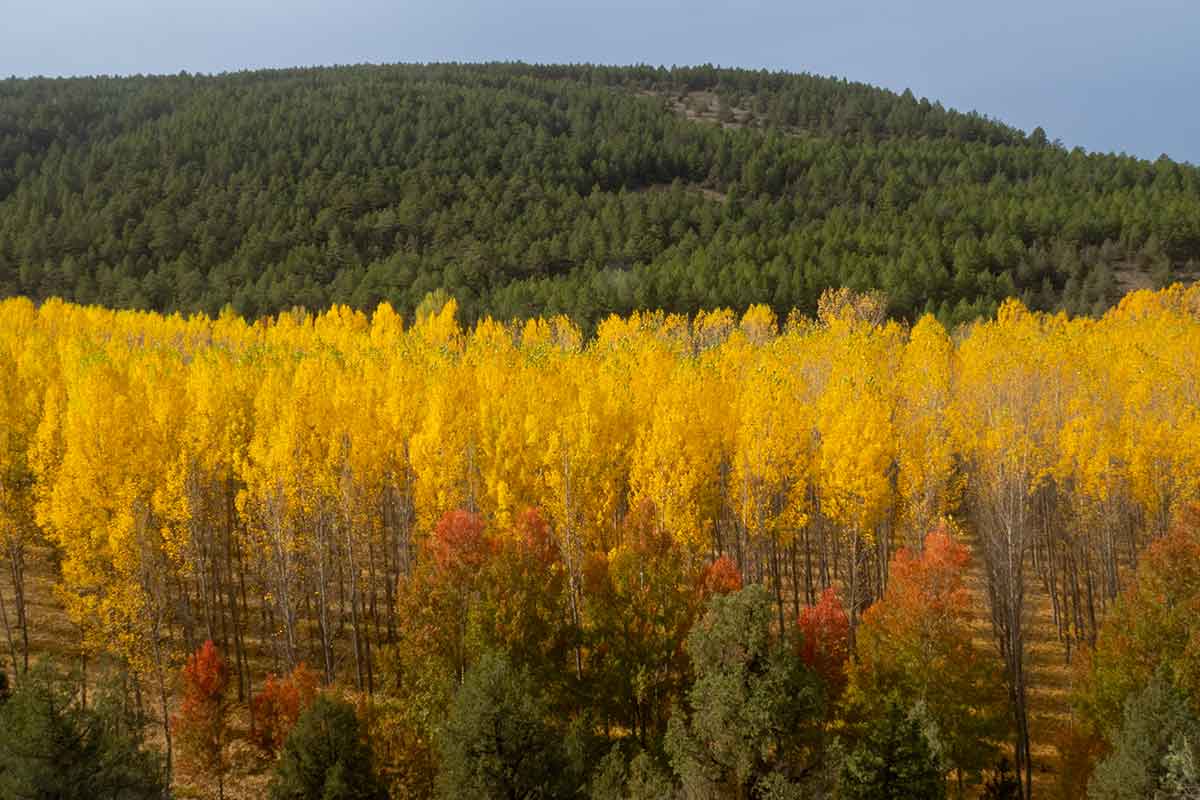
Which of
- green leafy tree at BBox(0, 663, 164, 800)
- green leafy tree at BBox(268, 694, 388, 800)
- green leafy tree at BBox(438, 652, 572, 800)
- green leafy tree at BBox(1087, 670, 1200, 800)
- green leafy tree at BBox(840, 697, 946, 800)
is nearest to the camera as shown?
green leafy tree at BBox(0, 663, 164, 800)

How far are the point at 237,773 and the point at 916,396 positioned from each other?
36.7 m

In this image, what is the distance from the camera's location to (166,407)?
33781 millimetres

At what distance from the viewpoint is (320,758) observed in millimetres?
21484

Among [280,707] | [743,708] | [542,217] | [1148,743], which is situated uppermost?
[542,217]

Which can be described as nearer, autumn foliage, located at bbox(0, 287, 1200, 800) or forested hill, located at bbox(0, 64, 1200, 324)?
autumn foliage, located at bbox(0, 287, 1200, 800)

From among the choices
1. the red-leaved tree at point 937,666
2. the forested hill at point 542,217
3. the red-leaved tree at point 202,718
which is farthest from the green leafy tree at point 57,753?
the forested hill at point 542,217

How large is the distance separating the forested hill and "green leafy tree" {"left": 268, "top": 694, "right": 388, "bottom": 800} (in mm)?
75240

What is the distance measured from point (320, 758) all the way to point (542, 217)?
12996 cm

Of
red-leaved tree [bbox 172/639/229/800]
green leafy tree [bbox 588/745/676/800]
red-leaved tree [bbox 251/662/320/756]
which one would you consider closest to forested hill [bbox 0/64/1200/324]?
red-leaved tree [bbox 251/662/320/756]

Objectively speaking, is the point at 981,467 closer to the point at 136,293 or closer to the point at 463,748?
the point at 463,748

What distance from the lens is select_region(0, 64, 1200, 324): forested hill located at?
330 feet

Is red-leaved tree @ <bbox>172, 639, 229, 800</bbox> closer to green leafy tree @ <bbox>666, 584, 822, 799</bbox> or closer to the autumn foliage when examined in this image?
the autumn foliage

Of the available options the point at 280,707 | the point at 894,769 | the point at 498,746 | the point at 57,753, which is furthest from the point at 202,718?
the point at 894,769

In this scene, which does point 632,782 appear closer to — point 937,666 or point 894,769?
point 894,769
